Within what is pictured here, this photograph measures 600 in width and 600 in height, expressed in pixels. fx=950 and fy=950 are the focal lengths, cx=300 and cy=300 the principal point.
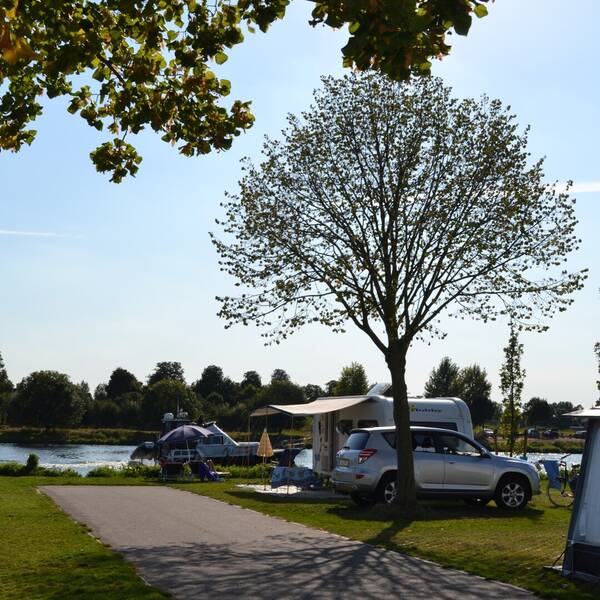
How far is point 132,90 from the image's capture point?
30.9 feet

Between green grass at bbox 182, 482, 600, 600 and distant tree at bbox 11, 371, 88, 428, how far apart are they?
59.6m

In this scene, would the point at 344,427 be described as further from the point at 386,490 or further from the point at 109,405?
the point at 109,405

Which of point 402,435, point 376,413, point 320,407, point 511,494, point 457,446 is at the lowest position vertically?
point 511,494

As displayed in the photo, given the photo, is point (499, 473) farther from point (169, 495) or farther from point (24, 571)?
point (24, 571)

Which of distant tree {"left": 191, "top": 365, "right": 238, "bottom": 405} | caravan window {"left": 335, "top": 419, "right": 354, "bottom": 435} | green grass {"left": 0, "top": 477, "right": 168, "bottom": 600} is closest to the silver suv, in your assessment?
caravan window {"left": 335, "top": 419, "right": 354, "bottom": 435}

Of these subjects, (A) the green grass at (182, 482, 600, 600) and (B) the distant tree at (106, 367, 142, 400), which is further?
(B) the distant tree at (106, 367, 142, 400)

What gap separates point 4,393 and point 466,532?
86.4 metres

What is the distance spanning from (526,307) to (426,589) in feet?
31.4

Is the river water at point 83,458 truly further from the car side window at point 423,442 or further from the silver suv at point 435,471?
the car side window at point 423,442

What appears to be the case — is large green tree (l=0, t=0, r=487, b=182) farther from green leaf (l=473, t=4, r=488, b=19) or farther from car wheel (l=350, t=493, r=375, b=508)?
car wheel (l=350, t=493, r=375, b=508)

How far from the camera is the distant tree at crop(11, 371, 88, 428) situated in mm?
78625

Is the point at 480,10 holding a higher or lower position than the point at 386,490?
higher

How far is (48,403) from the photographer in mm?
79125

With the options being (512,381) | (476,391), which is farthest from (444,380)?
(512,381)
